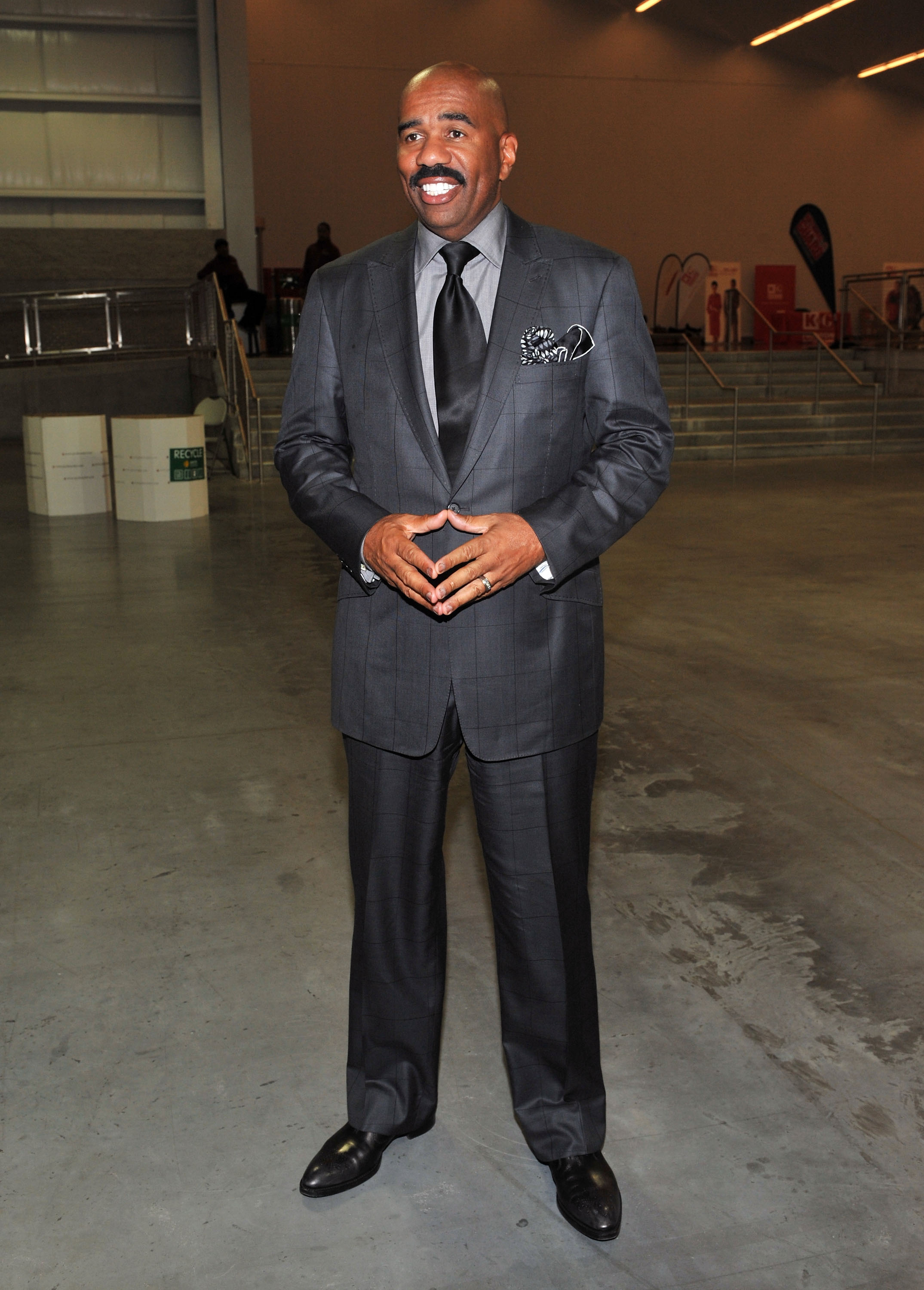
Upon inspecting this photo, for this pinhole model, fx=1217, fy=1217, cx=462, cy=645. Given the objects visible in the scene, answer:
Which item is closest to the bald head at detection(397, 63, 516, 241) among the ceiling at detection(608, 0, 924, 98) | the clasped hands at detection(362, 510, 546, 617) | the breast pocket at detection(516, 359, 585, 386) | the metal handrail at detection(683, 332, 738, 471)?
the breast pocket at detection(516, 359, 585, 386)

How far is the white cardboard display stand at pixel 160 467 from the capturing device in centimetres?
962

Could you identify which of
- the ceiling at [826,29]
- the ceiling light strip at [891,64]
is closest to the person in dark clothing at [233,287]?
the ceiling at [826,29]

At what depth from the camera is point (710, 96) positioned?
2208 cm

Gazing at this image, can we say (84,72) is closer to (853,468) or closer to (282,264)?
(282,264)

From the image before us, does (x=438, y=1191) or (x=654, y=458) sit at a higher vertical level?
(x=654, y=458)

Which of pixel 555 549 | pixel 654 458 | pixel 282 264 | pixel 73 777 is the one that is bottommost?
pixel 73 777

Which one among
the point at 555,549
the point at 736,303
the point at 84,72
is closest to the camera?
the point at 555,549

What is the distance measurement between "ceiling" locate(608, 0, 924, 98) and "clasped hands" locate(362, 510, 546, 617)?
21714 millimetres

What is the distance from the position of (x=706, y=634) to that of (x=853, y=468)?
8.16m

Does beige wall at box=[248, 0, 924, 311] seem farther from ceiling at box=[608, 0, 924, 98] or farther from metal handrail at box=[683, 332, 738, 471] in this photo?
metal handrail at box=[683, 332, 738, 471]

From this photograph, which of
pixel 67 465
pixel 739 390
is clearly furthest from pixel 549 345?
pixel 739 390

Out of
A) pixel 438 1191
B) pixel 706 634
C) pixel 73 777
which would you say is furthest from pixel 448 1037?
pixel 706 634

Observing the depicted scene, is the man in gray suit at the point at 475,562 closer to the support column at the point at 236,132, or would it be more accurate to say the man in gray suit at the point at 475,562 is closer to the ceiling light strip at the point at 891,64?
the support column at the point at 236,132

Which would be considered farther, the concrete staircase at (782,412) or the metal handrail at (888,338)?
Answer: the metal handrail at (888,338)
